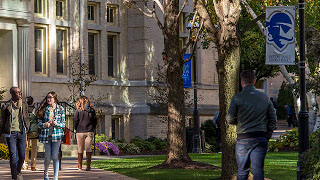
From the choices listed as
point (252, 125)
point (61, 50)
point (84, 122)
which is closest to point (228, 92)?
point (252, 125)

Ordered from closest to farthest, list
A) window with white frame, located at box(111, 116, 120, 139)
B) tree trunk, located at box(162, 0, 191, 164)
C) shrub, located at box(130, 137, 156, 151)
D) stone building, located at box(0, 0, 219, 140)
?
tree trunk, located at box(162, 0, 191, 164)
stone building, located at box(0, 0, 219, 140)
shrub, located at box(130, 137, 156, 151)
window with white frame, located at box(111, 116, 120, 139)

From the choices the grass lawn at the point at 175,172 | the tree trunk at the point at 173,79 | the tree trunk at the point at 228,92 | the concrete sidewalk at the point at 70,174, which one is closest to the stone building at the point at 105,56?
the grass lawn at the point at 175,172

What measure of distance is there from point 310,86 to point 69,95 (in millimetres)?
9122

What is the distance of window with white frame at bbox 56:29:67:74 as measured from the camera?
89.4ft

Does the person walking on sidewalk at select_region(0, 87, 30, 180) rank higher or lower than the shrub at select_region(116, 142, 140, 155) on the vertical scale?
higher

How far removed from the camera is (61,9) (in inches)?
1076

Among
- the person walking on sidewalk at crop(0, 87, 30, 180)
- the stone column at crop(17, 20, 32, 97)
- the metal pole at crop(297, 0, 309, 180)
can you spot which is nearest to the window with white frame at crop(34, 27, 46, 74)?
the stone column at crop(17, 20, 32, 97)

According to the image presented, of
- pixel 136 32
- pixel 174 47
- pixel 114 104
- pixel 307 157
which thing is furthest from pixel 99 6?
pixel 307 157

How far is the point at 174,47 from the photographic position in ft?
57.3

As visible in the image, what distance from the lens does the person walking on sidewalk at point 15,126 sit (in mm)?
13336

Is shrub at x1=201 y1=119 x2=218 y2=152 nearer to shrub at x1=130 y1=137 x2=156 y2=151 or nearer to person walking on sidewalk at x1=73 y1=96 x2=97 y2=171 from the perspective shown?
shrub at x1=130 y1=137 x2=156 y2=151

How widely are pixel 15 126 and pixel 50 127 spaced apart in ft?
2.42

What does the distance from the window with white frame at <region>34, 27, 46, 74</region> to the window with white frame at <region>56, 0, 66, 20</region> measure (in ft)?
3.34

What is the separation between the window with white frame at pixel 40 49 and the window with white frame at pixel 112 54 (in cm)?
362
